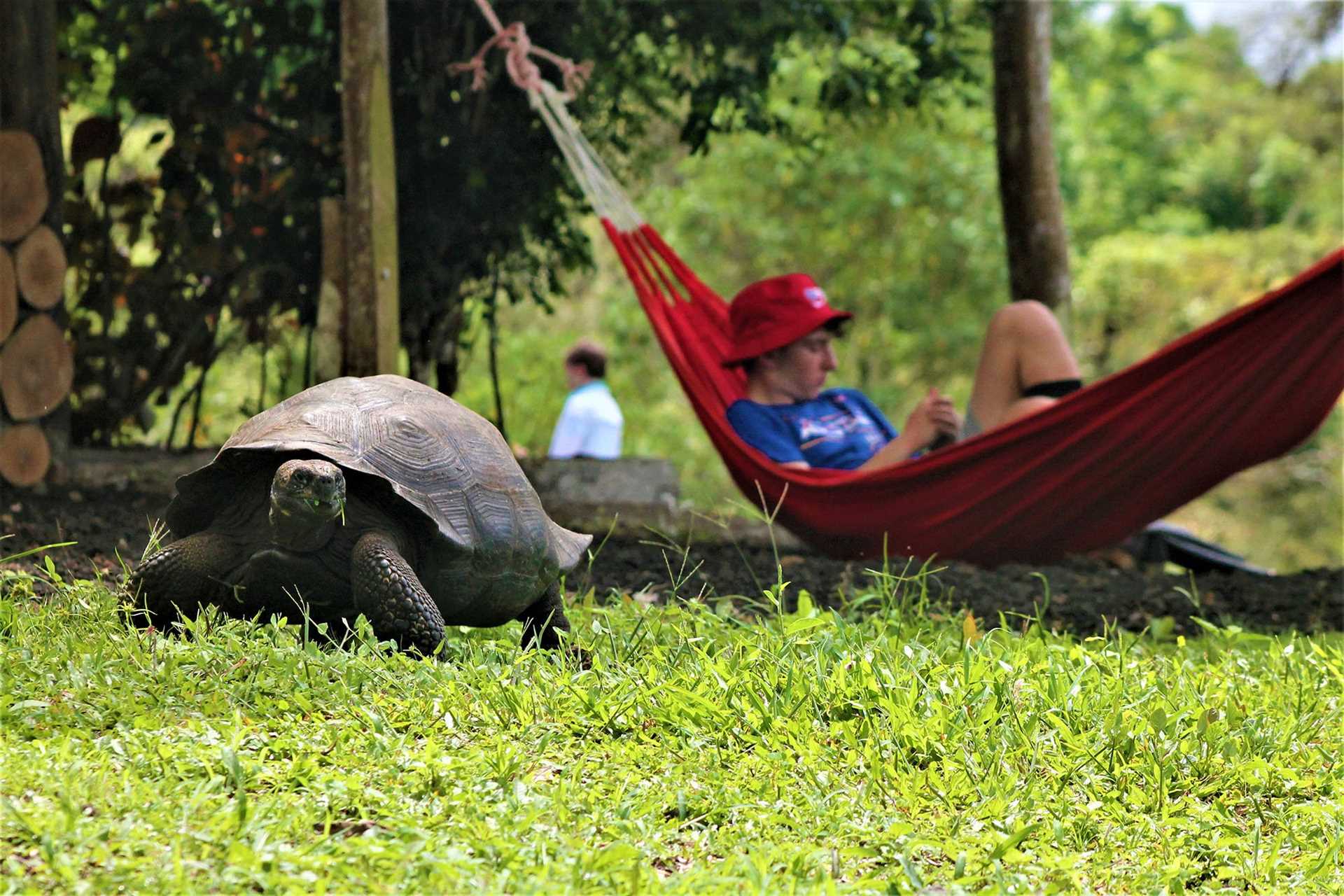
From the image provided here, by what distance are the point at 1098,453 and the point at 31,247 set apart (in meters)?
→ 3.54

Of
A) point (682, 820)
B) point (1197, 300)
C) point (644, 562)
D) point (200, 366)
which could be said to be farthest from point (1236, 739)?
point (1197, 300)

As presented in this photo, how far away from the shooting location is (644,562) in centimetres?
430

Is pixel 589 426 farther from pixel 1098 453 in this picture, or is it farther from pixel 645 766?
pixel 645 766

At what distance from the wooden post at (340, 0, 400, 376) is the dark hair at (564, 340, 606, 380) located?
112 inches

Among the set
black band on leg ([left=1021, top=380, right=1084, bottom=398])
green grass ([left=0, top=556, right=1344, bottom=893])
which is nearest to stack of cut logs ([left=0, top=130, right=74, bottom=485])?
green grass ([left=0, top=556, right=1344, bottom=893])

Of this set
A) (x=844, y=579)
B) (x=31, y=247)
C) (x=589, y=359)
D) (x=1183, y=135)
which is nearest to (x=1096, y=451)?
(x=844, y=579)

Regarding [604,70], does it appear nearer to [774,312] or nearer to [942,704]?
[774,312]

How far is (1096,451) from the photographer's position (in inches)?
169

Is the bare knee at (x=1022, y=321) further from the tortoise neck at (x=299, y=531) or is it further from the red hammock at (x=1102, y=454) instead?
the tortoise neck at (x=299, y=531)

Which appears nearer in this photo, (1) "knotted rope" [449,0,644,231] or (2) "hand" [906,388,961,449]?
(2) "hand" [906,388,961,449]

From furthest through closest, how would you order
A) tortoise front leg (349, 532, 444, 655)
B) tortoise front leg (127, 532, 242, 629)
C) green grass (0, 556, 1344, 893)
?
tortoise front leg (127, 532, 242, 629) < tortoise front leg (349, 532, 444, 655) < green grass (0, 556, 1344, 893)

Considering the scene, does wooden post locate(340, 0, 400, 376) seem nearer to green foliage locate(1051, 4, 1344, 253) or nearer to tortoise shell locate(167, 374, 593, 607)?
tortoise shell locate(167, 374, 593, 607)

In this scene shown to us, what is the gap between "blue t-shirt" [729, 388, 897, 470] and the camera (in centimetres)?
480

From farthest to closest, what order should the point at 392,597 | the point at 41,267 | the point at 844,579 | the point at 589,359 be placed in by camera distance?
the point at 589,359
the point at 41,267
the point at 844,579
the point at 392,597
